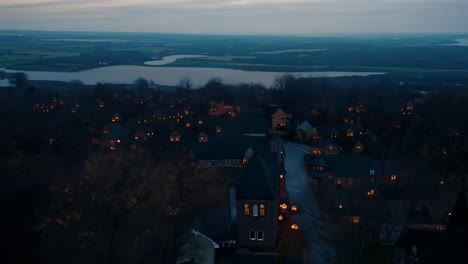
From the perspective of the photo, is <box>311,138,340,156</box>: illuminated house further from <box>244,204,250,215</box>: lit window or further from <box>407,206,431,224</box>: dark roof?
<box>244,204,250,215</box>: lit window

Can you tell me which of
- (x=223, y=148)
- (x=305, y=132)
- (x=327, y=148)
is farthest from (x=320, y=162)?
(x=305, y=132)

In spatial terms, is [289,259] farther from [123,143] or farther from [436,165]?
[123,143]

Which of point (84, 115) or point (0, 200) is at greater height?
point (0, 200)

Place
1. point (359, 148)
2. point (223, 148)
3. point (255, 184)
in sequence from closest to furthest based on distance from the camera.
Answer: point (255, 184)
point (223, 148)
point (359, 148)

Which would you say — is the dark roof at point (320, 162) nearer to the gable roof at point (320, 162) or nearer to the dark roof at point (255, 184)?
the gable roof at point (320, 162)

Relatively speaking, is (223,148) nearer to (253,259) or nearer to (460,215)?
(253,259)

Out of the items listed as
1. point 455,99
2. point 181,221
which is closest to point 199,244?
point 181,221
